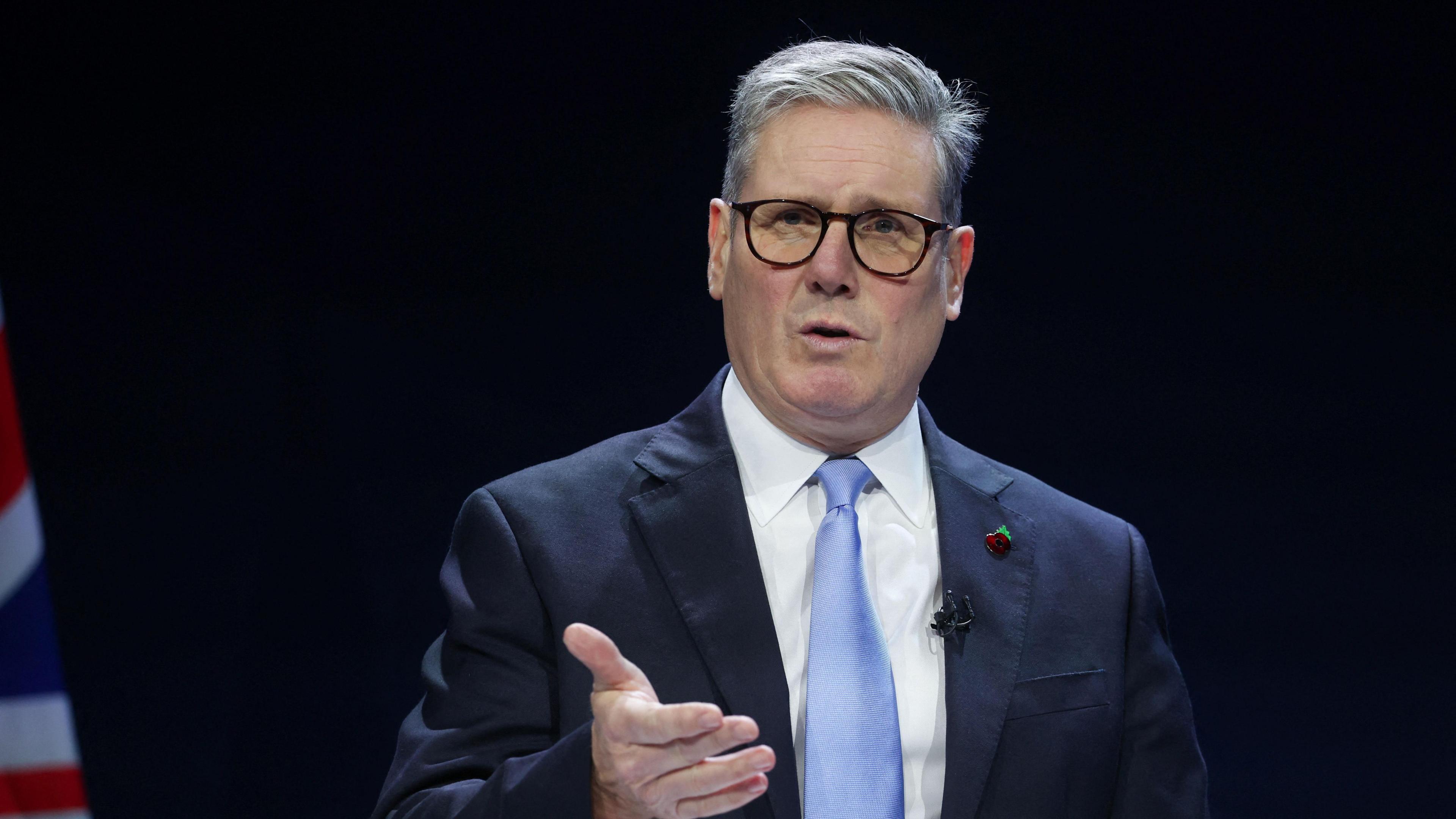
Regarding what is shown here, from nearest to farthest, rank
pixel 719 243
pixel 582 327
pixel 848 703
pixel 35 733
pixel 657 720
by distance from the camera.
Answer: pixel 657 720, pixel 848 703, pixel 719 243, pixel 35 733, pixel 582 327

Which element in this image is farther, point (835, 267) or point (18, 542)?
point (18, 542)

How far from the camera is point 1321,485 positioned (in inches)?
109

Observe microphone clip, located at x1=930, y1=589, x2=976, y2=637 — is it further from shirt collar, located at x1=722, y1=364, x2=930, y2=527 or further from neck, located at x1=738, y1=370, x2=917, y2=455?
neck, located at x1=738, y1=370, x2=917, y2=455

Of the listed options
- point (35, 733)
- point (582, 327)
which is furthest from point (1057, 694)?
point (35, 733)

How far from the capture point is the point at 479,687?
1585 millimetres

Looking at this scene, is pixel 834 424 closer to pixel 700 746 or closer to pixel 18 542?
pixel 700 746

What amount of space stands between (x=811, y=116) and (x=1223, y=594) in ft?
5.37

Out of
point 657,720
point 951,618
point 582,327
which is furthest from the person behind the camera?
point 582,327

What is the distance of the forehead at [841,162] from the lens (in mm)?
1693

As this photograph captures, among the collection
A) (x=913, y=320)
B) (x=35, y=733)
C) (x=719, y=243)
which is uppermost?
(x=719, y=243)

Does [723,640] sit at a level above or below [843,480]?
below

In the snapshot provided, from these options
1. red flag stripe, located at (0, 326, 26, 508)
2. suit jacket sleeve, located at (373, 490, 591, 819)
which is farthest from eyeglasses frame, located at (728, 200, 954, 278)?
red flag stripe, located at (0, 326, 26, 508)

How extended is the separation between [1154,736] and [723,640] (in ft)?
2.08

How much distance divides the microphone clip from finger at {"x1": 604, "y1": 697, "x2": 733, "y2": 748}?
0.57 m
